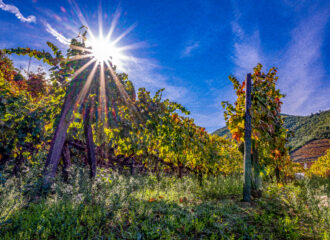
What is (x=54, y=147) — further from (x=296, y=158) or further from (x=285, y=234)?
(x=296, y=158)

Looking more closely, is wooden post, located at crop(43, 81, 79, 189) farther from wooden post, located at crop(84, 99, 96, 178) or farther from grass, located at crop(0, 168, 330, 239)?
wooden post, located at crop(84, 99, 96, 178)

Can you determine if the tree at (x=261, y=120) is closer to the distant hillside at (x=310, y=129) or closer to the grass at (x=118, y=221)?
the grass at (x=118, y=221)

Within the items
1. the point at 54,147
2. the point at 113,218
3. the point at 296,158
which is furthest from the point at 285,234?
the point at 296,158

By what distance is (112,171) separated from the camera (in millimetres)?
5102

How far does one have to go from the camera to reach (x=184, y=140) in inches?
231

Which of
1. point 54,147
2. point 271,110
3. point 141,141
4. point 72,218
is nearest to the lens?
point 72,218

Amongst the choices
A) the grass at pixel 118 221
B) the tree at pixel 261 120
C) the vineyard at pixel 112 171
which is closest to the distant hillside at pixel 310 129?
the tree at pixel 261 120

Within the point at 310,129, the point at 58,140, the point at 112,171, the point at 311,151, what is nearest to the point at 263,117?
the point at 112,171

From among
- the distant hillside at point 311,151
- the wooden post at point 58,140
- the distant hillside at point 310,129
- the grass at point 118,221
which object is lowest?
the grass at point 118,221

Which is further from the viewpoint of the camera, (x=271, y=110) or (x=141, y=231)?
(x=271, y=110)

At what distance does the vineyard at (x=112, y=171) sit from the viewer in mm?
2658

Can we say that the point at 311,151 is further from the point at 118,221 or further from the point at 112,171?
the point at 118,221

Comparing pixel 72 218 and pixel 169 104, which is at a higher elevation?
pixel 169 104

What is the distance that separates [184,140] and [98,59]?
3626 millimetres
